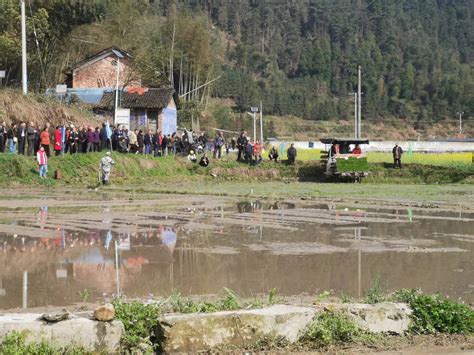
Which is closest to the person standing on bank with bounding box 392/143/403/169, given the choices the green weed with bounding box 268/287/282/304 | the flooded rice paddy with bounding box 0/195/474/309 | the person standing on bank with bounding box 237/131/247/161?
the person standing on bank with bounding box 237/131/247/161

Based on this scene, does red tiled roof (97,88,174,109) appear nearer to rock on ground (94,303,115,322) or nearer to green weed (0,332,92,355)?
rock on ground (94,303,115,322)

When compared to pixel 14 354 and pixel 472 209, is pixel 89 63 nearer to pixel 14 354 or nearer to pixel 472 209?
pixel 472 209

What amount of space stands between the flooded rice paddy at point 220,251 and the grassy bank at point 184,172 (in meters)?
8.27

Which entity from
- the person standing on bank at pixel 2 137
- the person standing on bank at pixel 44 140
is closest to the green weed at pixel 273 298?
the person standing on bank at pixel 44 140

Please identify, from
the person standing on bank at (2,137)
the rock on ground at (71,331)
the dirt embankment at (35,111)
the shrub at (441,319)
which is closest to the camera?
the rock on ground at (71,331)

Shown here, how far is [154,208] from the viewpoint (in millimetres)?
25062

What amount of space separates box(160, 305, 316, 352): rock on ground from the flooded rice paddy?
2237mm

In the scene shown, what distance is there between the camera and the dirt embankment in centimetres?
4022

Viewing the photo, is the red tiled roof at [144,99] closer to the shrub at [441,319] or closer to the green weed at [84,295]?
the green weed at [84,295]

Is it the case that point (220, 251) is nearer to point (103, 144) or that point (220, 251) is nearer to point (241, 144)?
point (103, 144)

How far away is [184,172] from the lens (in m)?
42.9

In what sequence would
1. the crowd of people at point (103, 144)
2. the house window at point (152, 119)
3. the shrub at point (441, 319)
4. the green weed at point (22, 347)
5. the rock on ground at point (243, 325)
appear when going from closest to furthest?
the green weed at point (22, 347) < the rock on ground at point (243, 325) < the shrub at point (441, 319) < the crowd of people at point (103, 144) < the house window at point (152, 119)

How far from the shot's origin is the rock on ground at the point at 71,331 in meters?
8.38

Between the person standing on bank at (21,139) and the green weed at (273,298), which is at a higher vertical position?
the person standing on bank at (21,139)
